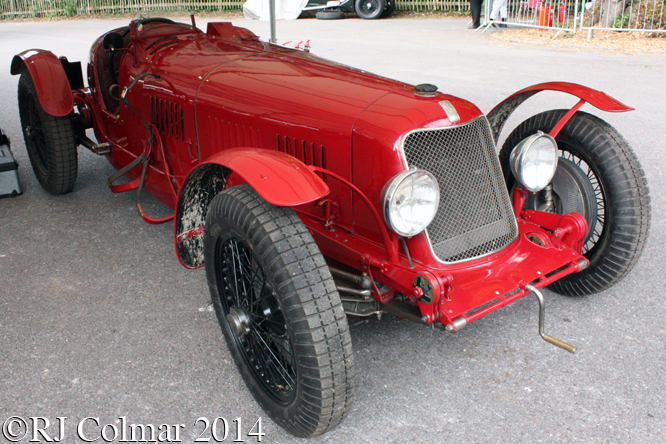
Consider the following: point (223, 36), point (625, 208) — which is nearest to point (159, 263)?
point (223, 36)

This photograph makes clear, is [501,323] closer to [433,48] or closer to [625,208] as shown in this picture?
[625,208]

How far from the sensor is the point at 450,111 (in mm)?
2137

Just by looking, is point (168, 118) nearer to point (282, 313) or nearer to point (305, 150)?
point (305, 150)

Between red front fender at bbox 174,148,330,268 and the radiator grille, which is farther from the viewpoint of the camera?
the radiator grille

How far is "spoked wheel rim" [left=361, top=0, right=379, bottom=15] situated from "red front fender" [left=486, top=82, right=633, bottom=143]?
13.2 m

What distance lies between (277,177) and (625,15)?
436 inches

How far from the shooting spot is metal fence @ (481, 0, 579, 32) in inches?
438

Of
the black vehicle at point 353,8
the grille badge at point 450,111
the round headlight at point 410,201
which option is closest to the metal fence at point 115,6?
the black vehicle at point 353,8

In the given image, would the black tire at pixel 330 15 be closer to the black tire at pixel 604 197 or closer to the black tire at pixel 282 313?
the black tire at pixel 604 197

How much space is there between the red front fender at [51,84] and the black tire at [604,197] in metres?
2.96

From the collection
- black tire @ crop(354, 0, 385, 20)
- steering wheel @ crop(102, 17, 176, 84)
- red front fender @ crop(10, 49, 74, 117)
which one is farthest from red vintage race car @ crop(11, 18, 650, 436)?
black tire @ crop(354, 0, 385, 20)

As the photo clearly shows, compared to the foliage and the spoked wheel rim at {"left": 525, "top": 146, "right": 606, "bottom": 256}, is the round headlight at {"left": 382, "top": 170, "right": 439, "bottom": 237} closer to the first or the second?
the spoked wheel rim at {"left": 525, "top": 146, "right": 606, "bottom": 256}

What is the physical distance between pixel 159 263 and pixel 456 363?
1.79 m

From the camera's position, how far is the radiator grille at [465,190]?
6.93 ft
